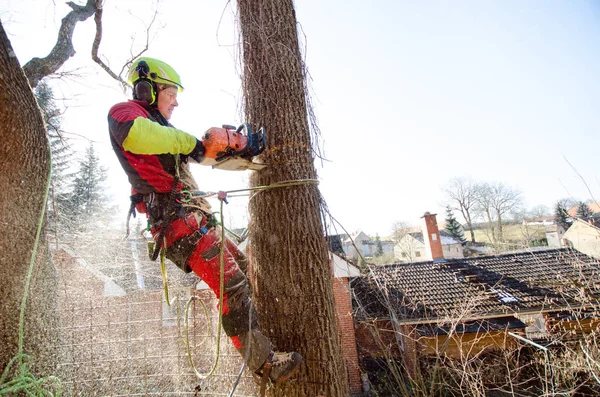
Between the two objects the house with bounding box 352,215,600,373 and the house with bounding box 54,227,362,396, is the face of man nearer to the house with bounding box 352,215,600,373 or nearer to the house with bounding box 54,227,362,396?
the house with bounding box 54,227,362,396

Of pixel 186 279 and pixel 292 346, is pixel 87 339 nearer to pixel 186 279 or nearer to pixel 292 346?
pixel 186 279

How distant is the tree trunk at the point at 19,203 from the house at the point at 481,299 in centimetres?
735

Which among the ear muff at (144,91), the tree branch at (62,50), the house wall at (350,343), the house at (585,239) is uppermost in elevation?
the tree branch at (62,50)

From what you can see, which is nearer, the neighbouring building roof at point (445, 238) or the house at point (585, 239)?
the house at point (585, 239)

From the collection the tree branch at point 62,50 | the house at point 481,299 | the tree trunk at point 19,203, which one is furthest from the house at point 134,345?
the tree branch at point 62,50

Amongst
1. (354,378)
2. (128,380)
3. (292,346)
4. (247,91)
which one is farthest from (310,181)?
(354,378)

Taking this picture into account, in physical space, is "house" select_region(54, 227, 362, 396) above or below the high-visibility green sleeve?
below

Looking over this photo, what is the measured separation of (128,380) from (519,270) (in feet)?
41.5

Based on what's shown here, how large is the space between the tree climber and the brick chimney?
12996mm

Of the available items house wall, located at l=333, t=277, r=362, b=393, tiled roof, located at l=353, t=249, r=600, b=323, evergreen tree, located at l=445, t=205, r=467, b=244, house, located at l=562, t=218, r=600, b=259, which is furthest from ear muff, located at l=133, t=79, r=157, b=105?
evergreen tree, located at l=445, t=205, r=467, b=244

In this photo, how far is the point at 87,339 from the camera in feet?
26.2

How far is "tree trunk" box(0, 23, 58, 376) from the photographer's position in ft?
7.94

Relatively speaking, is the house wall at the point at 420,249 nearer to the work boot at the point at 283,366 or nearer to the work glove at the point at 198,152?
the work boot at the point at 283,366

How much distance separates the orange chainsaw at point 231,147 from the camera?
1760 mm
